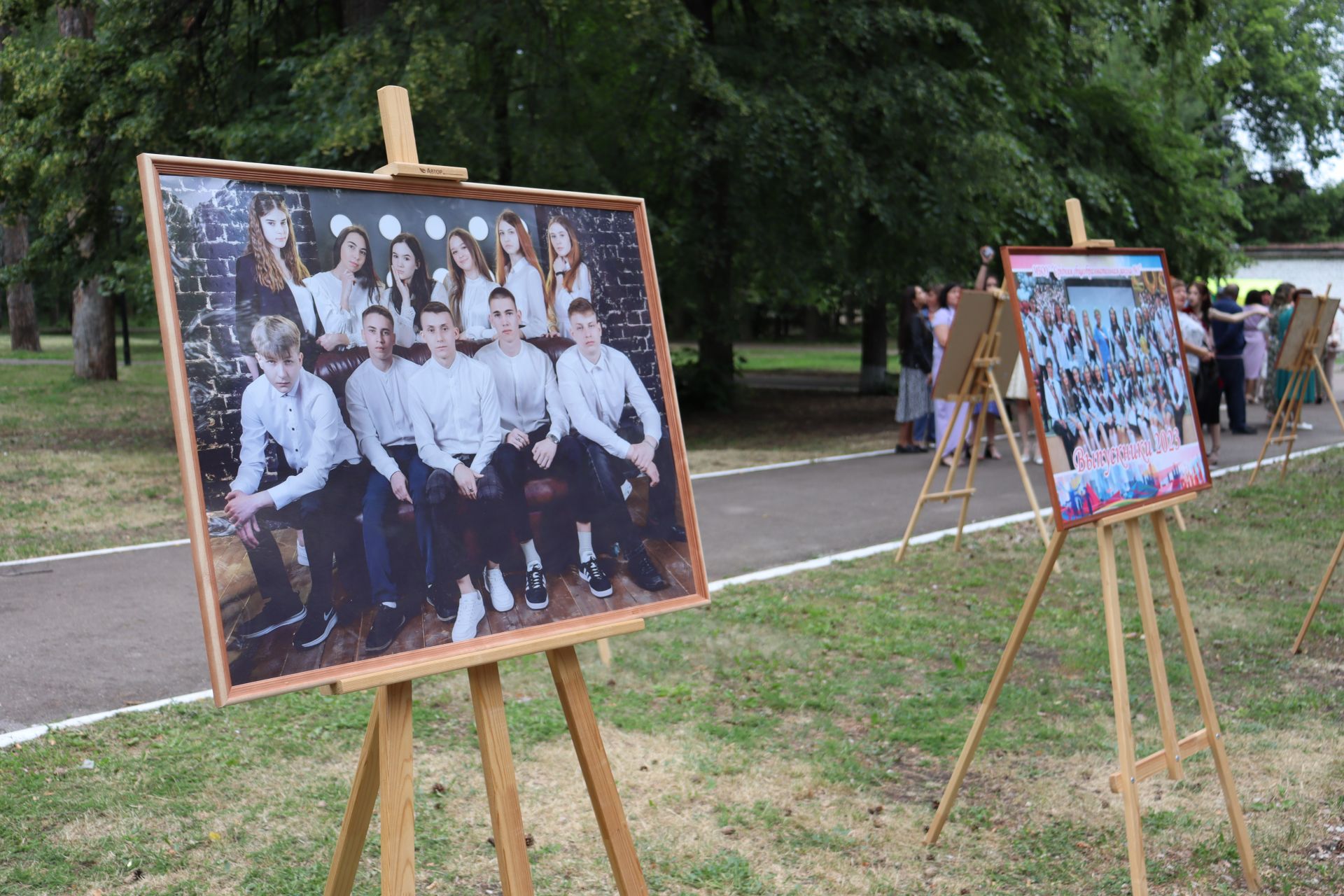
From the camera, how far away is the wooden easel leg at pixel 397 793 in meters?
2.81

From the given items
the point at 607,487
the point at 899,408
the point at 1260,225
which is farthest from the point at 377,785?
the point at 1260,225

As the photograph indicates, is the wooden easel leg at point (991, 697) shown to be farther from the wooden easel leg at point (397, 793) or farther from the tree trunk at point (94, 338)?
the tree trunk at point (94, 338)

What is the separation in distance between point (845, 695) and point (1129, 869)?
6.59ft

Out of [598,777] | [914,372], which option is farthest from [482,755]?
[914,372]

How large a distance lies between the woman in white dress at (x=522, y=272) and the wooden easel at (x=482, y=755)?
193mm

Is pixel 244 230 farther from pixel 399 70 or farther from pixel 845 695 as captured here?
pixel 399 70

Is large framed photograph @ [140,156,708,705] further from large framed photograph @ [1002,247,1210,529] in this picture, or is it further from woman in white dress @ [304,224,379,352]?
large framed photograph @ [1002,247,1210,529]

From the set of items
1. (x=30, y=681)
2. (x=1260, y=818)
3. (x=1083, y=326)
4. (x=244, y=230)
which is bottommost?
(x=1260, y=818)

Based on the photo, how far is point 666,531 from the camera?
3.44 meters

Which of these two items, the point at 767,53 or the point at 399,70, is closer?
the point at 399,70

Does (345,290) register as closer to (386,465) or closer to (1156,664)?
(386,465)

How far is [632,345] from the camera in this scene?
3475 millimetres

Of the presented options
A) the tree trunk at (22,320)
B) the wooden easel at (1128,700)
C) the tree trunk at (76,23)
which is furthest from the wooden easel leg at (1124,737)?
the tree trunk at (22,320)

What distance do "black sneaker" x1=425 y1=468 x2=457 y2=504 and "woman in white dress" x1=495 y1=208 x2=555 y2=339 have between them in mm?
453
